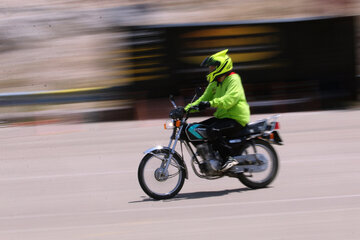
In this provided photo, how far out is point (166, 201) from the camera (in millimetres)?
7574

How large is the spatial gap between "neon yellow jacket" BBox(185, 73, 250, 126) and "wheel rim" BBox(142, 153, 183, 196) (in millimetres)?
733

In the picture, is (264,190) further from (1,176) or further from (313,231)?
(1,176)

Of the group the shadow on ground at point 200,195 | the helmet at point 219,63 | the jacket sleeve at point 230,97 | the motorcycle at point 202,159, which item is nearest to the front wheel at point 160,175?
the motorcycle at point 202,159

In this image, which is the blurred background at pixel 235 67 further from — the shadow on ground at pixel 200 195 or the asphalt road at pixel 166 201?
the shadow on ground at pixel 200 195

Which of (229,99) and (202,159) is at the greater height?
(229,99)

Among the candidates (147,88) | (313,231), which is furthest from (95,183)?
(147,88)

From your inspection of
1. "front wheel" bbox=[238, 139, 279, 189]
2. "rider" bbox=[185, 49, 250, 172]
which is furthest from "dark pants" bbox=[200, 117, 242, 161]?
"front wheel" bbox=[238, 139, 279, 189]

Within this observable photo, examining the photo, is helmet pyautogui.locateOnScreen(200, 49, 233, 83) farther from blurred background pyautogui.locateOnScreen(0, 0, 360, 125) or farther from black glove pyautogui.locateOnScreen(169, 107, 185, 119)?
blurred background pyautogui.locateOnScreen(0, 0, 360, 125)

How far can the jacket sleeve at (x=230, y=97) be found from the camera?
7547mm

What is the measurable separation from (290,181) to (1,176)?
186 inches

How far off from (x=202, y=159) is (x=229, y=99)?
0.86 metres

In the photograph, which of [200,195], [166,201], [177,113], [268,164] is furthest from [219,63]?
[166,201]

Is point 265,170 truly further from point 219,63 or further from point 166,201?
point 219,63

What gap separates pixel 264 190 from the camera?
791 cm
